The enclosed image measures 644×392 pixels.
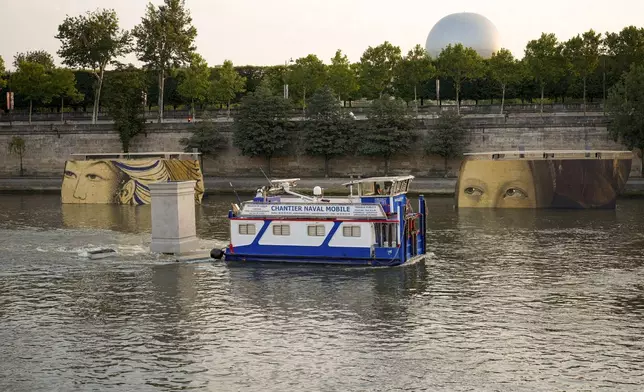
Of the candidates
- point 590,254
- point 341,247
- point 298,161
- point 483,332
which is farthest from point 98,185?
point 483,332

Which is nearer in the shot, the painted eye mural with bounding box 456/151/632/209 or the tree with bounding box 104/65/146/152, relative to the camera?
the painted eye mural with bounding box 456/151/632/209

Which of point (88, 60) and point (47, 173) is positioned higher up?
point (88, 60)

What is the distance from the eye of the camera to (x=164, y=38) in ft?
333

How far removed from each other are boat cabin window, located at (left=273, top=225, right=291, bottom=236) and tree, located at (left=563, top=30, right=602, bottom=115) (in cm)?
5496

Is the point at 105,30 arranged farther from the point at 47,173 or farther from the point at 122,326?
the point at 122,326

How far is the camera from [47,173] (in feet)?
320

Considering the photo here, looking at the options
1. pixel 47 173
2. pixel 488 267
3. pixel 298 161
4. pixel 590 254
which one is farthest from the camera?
pixel 47 173

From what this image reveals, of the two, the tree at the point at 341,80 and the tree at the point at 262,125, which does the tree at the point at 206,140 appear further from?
the tree at the point at 341,80

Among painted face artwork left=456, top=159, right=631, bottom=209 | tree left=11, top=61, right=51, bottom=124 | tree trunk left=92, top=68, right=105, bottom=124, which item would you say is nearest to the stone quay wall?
tree trunk left=92, top=68, right=105, bottom=124

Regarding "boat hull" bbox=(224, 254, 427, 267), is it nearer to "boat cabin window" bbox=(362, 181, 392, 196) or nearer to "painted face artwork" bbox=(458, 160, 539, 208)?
"boat cabin window" bbox=(362, 181, 392, 196)

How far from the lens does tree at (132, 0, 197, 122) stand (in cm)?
10144

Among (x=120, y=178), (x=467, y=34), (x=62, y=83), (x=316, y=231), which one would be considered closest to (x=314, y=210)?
(x=316, y=231)

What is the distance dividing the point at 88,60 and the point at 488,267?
72.7 m

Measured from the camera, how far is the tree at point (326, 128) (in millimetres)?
85750
